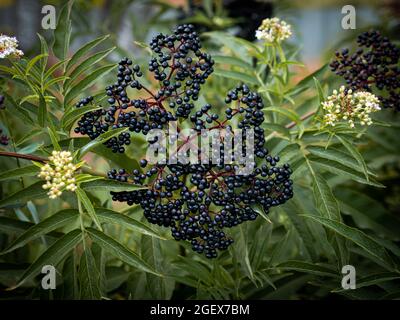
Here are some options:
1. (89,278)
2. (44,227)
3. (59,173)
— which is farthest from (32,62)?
(89,278)

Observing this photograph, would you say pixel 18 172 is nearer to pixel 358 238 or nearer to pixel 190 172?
pixel 190 172

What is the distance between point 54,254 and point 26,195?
0.15 meters

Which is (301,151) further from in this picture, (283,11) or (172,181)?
(283,11)

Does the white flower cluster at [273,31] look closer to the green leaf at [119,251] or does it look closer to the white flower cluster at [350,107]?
the white flower cluster at [350,107]

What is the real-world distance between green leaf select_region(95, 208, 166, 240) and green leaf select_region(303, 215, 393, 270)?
0.39 m

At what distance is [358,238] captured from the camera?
1.23m

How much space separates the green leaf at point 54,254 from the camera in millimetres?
1149

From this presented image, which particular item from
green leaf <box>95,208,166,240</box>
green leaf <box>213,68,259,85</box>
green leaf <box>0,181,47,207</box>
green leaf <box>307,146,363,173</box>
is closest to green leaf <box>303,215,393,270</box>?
green leaf <box>307,146,363,173</box>

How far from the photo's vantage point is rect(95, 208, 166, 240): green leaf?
1.17 metres

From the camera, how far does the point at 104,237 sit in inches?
47.3

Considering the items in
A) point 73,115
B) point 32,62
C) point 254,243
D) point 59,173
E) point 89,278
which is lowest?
point 89,278

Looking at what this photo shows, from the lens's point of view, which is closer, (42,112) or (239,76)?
(42,112)

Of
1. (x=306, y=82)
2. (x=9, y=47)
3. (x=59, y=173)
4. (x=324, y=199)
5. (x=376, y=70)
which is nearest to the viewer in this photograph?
(x=59, y=173)
